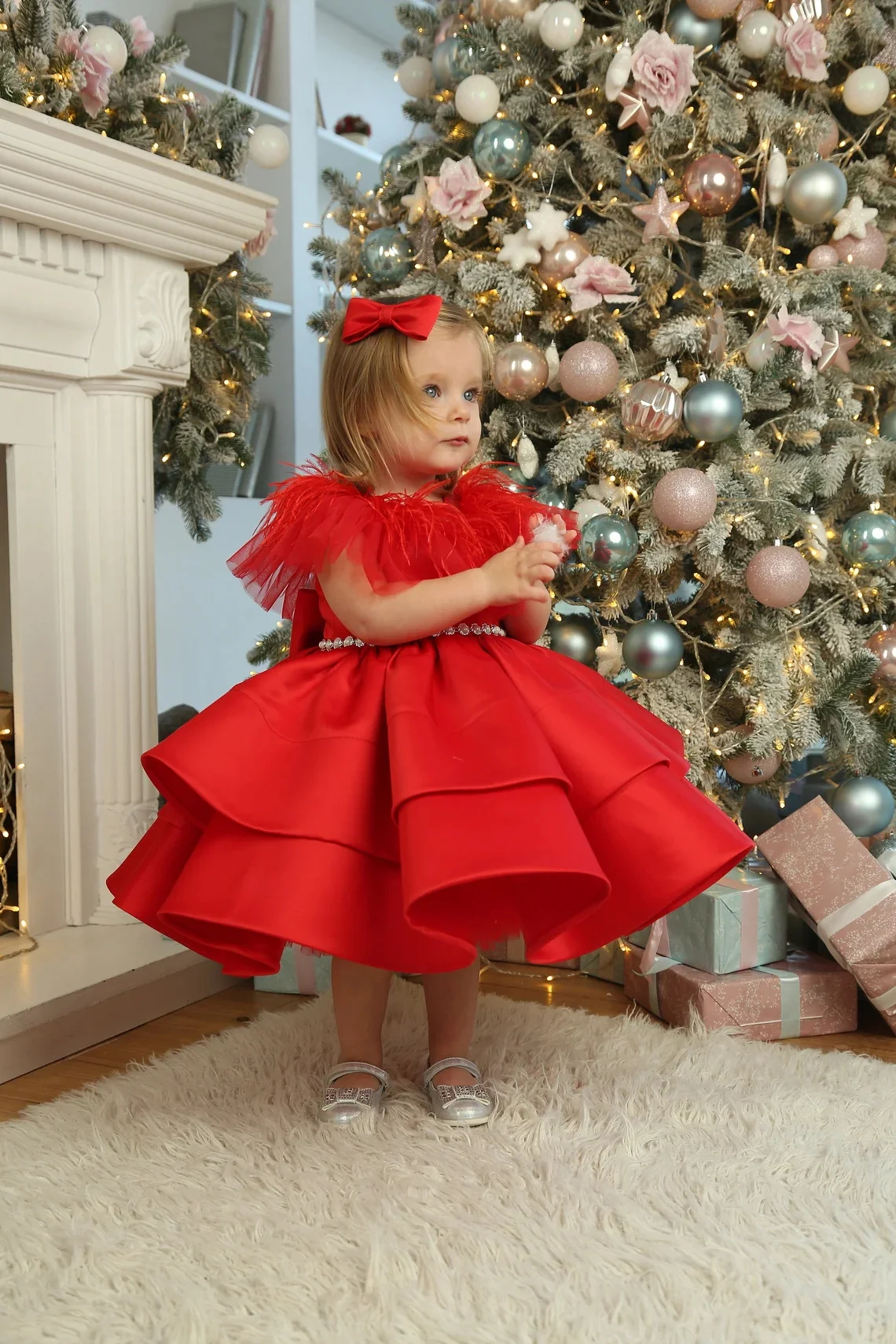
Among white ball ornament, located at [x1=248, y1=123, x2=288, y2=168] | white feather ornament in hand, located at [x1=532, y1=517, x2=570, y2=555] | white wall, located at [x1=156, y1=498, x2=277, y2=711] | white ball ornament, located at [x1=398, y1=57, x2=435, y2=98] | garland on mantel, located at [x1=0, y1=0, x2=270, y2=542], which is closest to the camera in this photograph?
white feather ornament in hand, located at [x1=532, y1=517, x2=570, y2=555]

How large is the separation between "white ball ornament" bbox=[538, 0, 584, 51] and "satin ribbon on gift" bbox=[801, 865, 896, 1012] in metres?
1.42

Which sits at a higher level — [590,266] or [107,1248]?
[590,266]

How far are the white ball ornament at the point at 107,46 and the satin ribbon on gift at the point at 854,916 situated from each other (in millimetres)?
1578

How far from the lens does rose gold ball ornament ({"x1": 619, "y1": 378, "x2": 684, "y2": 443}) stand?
1876 mm

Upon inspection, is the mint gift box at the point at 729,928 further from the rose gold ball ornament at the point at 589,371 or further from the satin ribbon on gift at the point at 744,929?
the rose gold ball ornament at the point at 589,371

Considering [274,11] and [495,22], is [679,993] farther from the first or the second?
[274,11]

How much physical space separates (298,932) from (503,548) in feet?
1.80

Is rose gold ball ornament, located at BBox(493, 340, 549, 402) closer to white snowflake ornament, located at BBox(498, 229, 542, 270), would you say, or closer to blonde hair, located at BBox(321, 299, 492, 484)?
white snowflake ornament, located at BBox(498, 229, 542, 270)

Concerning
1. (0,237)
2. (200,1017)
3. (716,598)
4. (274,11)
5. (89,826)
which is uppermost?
(274,11)

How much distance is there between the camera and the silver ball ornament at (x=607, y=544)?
6.20ft

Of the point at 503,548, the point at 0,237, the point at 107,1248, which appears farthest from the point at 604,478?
the point at 107,1248

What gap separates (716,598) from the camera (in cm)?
204

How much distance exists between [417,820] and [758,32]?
4.93ft

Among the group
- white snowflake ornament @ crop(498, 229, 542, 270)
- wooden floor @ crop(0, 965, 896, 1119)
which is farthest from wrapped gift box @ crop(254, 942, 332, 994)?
white snowflake ornament @ crop(498, 229, 542, 270)
